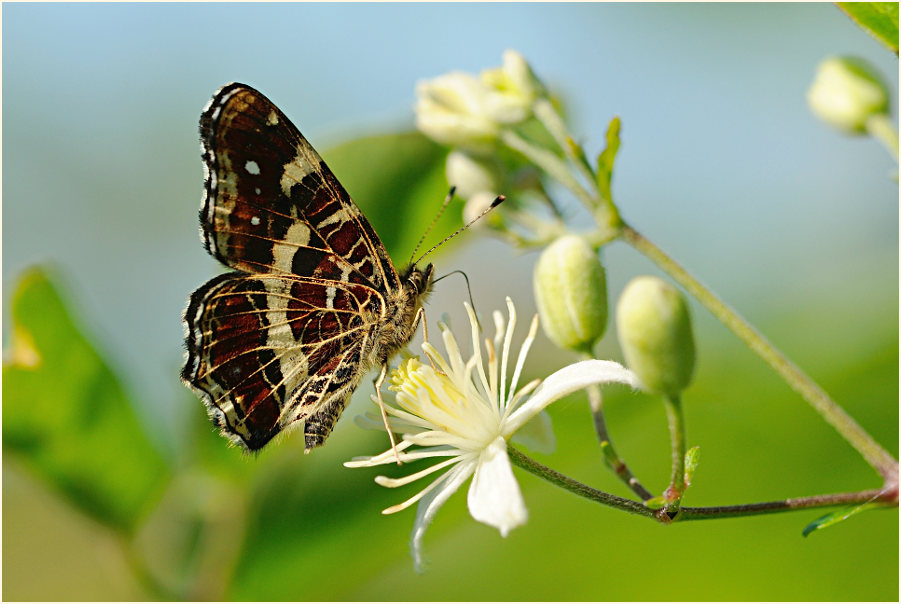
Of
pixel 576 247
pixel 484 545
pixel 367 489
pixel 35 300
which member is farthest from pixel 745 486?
pixel 35 300

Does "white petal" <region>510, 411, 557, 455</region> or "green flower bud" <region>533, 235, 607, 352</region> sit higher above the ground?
"green flower bud" <region>533, 235, 607, 352</region>

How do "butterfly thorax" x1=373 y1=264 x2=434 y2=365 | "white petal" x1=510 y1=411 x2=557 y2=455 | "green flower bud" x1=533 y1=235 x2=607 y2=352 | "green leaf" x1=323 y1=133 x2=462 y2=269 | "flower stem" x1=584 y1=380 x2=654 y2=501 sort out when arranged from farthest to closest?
"green leaf" x1=323 y1=133 x2=462 y2=269, "butterfly thorax" x1=373 y1=264 x2=434 y2=365, "white petal" x1=510 y1=411 x2=557 y2=455, "green flower bud" x1=533 y1=235 x2=607 y2=352, "flower stem" x1=584 y1=380 x2=654 y2=501

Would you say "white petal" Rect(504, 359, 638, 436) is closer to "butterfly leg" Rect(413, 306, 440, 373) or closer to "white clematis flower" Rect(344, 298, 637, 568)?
"white clematis flower" Rect(344, 298, 637, 568)

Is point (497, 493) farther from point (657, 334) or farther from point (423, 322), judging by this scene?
point (423, 322)

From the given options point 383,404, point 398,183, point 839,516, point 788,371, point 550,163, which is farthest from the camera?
point 398,183

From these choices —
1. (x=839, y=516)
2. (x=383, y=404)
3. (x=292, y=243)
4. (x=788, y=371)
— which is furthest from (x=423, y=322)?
(x=839, y=516)

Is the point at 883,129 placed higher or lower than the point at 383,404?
higher

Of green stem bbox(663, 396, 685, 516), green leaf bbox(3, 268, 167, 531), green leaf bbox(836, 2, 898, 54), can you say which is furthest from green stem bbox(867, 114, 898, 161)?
green leaf bbox(3, 268, 167, 531)
